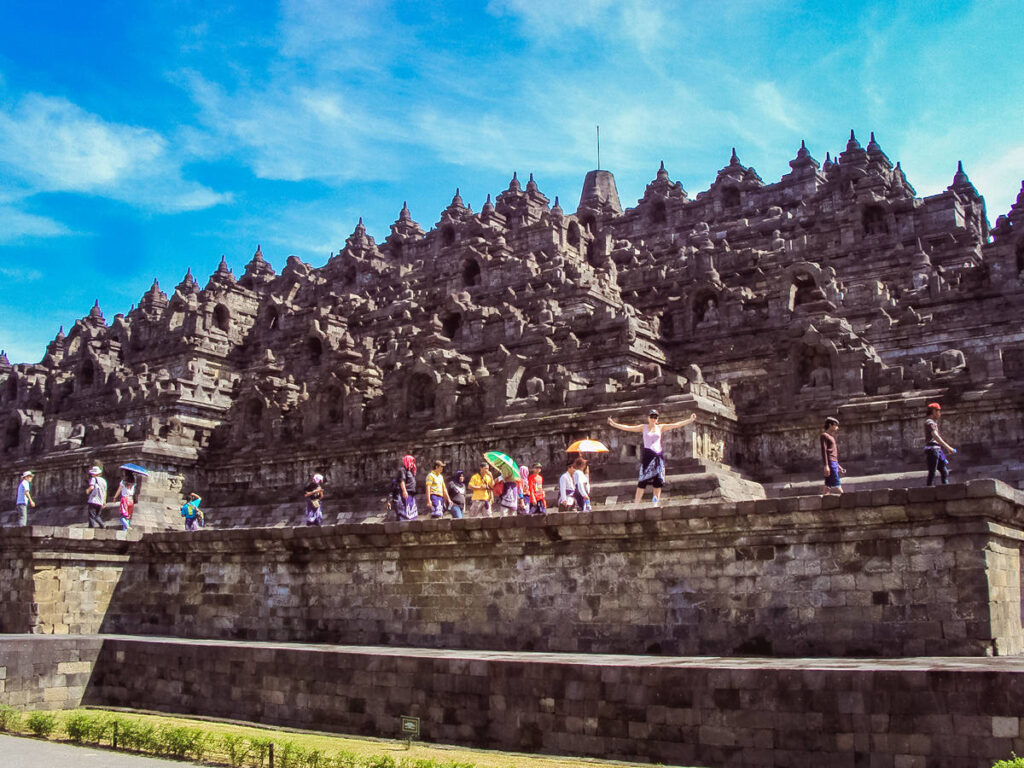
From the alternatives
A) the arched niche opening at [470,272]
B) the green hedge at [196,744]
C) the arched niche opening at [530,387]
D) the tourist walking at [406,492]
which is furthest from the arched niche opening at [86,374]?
the green hedge at [196,744]

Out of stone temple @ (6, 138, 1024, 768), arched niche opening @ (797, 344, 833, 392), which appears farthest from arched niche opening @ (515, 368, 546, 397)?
arched niche opening @ (797, 344, 833, 392)

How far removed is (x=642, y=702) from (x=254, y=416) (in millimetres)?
28893

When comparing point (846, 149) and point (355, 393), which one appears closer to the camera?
point (355, 393)

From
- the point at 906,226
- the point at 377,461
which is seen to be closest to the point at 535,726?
the point at 377,461

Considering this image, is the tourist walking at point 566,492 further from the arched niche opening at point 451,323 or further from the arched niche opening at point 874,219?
the arched niche opening at point 874,219

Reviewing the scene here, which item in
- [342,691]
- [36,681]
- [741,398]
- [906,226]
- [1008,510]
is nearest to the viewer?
[1008,510]

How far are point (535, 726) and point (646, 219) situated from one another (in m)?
49.0

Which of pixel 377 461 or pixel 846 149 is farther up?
pixel 846 149

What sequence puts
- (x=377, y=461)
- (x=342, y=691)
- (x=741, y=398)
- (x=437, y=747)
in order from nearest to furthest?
(x=437, y=747), (x=342, y=691), (x=741, y=398), (x=377, y=461)

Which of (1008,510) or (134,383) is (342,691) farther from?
(134,383)

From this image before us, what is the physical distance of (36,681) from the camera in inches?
866

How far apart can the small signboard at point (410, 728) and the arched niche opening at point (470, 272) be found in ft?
120

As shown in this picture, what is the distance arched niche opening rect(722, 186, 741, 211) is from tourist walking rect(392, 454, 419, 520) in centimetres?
3596

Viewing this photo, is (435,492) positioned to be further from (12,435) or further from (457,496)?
(12,435)
